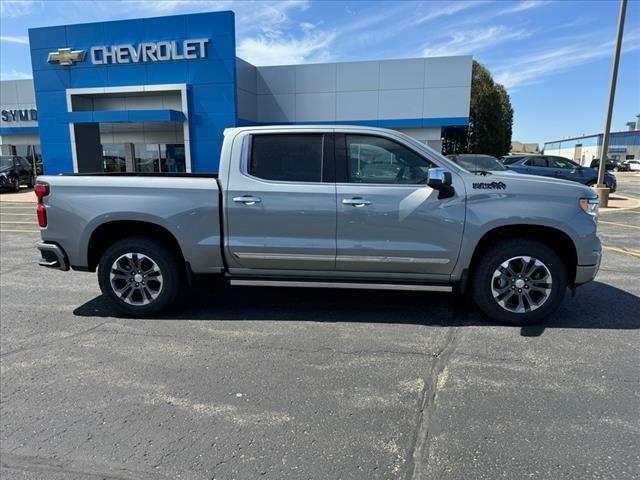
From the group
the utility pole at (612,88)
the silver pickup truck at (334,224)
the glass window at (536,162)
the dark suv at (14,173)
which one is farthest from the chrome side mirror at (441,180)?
the dark suv at (14,173)

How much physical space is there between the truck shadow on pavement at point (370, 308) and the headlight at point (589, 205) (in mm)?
1151

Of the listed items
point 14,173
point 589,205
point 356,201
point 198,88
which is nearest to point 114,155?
point 14,173

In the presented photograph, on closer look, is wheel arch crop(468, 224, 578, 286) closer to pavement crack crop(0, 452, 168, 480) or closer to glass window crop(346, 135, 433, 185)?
glass window crop(346, 135, 433, 185)

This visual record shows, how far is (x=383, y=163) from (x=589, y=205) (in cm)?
201

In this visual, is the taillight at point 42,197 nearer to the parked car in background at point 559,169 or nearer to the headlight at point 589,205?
the headlight at point 589,205

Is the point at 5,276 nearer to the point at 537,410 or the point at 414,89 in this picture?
the point at 537,410

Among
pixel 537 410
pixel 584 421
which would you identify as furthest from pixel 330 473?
pixel 584 421

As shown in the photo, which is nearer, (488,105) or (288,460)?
(288,460)

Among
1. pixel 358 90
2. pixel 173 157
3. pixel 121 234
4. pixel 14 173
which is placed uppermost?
pixel 358 90

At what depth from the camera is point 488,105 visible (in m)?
41.0

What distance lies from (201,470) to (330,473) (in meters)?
0.71

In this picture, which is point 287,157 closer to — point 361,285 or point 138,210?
point 361,285

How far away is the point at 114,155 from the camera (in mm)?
25891

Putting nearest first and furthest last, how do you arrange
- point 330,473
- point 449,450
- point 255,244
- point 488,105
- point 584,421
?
point 330,473 → point 449,450 → point 584,421 → point 255,244 → point 488,105
